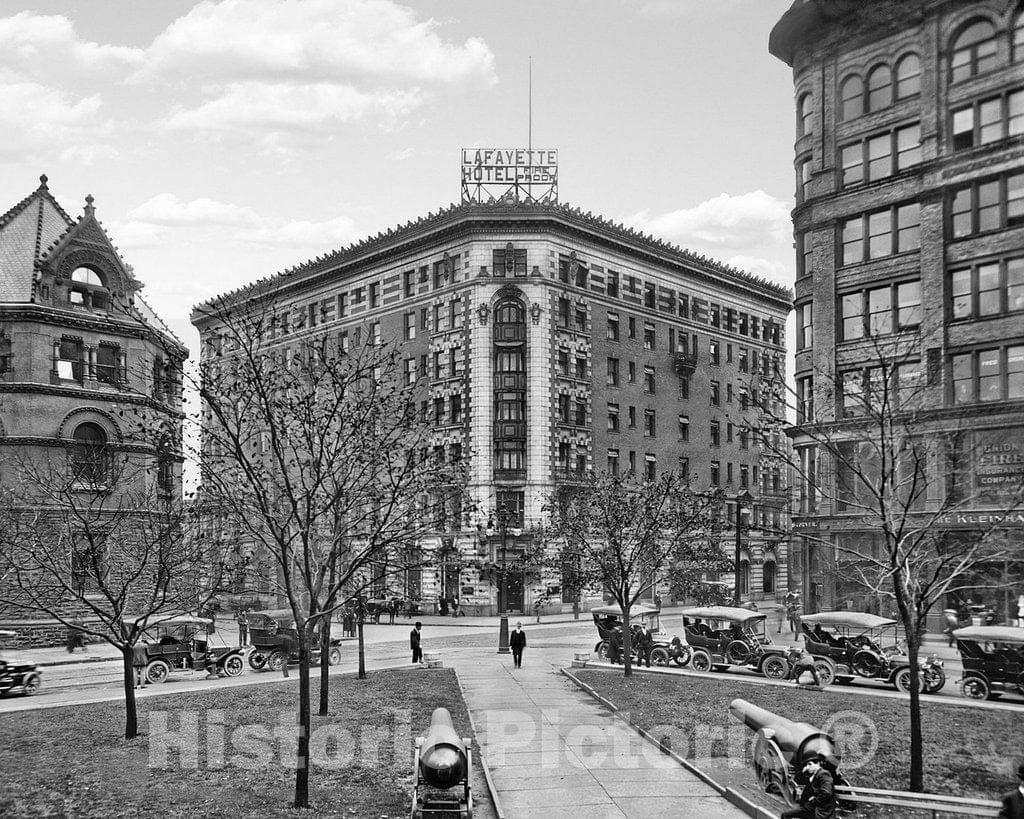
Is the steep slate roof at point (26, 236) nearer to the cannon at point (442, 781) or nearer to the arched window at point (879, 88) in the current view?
the arched window at point (879, 88)

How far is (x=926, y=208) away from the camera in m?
29.0

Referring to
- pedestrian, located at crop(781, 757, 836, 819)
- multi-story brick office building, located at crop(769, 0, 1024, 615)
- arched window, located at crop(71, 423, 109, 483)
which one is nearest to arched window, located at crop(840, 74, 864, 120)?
multi-story brick office building, located at crop(769, 0, 1024, 615)

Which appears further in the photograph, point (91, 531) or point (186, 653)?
point (186, 653)

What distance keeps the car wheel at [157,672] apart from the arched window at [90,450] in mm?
13399

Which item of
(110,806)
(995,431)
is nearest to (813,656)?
(995,431)

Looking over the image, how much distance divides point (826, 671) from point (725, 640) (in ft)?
15.7

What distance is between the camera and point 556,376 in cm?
6619

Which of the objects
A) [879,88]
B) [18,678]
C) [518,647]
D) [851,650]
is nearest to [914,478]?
[879,88]

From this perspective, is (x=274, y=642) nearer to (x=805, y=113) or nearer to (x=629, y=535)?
(x=629, y=535)

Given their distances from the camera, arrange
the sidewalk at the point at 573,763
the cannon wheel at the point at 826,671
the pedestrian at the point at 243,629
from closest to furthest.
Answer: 1. the sidewalk at the point at 573,763
2. the cannon wheel at the point at 826,671
3. the pedestrian at the point at 243,629

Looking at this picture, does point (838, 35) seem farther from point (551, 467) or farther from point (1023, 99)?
point (551, 467)

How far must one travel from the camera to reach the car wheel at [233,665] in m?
33.7

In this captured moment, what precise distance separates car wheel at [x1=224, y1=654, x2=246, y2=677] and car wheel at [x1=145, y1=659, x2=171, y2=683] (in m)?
2.03

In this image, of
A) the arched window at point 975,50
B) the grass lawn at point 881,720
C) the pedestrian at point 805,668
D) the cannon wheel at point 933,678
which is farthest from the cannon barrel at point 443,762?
the cannon wheel at point 933,678
